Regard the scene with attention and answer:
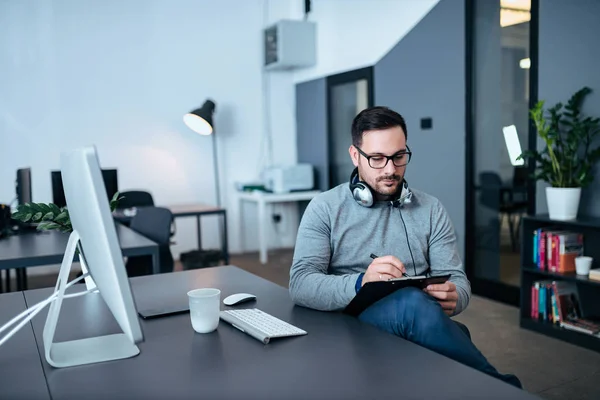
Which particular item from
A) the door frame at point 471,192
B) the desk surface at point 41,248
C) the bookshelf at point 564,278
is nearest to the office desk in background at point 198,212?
the desk surface at point 41,248

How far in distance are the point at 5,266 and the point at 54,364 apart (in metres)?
1.68

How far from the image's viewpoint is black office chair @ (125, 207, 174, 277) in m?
3.36

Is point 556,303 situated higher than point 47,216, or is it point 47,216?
point 47,216

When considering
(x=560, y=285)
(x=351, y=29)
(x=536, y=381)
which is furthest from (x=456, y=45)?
(x=536, y=381)

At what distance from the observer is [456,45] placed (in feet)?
14.6

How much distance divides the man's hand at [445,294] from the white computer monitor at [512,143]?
2622 mm

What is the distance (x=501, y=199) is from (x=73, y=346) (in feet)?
11.7

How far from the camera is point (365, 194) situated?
1.88 meters

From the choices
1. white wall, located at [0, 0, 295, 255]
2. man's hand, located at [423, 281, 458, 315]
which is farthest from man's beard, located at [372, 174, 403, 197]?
white wall, located at [0, 0, 295, 255]

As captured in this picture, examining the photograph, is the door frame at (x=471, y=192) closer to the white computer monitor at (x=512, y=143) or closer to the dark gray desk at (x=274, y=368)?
the white computer monitor at (x=512, y=143)

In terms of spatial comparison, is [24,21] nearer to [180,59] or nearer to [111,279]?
[180,59]

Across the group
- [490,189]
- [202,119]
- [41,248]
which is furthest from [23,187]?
[490,189]

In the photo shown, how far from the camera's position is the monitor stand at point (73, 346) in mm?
1231

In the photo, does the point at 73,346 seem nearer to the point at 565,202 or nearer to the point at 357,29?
the point at 565,202
